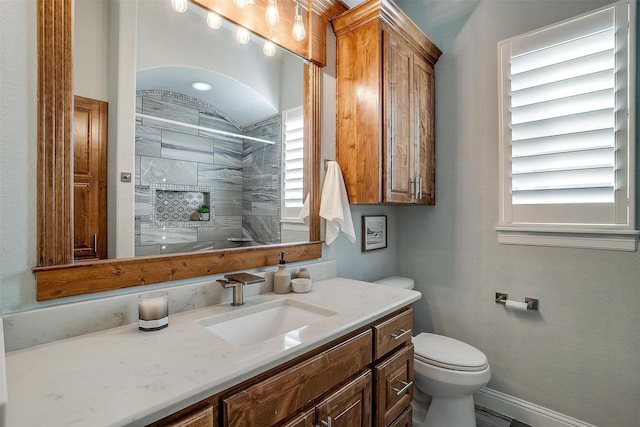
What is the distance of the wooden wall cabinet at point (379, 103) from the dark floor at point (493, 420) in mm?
1416

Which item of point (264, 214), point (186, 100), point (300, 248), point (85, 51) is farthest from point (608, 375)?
point (85, 51)

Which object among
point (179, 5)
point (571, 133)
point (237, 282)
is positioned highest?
point (179, 5)

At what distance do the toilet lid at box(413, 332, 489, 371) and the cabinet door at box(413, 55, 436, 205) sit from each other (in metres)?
0.88

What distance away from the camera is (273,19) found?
4.82ft

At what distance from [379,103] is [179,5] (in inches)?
40.5

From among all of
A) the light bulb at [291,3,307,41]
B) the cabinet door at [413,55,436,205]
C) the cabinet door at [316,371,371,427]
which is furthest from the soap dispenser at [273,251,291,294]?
the light bulb at [291,3,307,41]

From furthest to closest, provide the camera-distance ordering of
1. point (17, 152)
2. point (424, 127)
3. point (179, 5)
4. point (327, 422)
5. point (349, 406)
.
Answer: point (424, 127) → point (179, 5) → point (349, 406) → point (327, 422) → point (17, 152)

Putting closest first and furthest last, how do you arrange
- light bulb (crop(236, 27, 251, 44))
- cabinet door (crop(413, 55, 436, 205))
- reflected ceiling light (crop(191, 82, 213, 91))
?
reflected ceiling light (crop(191, 82, 213, 91)) → light bulb (crop(236, 27, 251, 44)) → cabinet door (crop(413, 55, 436, 205))

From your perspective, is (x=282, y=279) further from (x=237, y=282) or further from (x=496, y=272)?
(x=496, y=272)

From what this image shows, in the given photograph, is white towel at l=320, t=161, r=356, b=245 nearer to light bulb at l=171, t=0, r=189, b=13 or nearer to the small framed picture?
the small framed picture

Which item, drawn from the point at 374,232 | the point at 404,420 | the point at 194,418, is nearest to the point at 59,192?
the point at 194,418

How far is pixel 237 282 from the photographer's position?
1.25 metres

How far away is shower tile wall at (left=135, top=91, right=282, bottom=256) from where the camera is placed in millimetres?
1157

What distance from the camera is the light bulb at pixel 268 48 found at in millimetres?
1570
